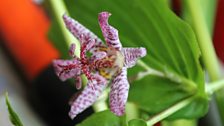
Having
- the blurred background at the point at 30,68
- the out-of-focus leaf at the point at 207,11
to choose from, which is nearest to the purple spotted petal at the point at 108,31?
the out-of-focus leaf at the point at 207,11

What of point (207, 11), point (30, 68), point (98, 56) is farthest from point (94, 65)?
point (30, 68)

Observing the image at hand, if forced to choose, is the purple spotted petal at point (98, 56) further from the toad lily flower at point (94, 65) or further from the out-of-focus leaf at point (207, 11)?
the out-of-focus leaf at point (207, 11)

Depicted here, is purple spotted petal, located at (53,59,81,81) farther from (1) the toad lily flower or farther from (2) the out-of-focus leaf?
(2) the out-of-focus leaf

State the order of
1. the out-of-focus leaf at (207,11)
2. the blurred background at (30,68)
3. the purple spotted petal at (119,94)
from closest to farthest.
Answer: the purple spotted petal at (119,94) → the out-of-focus leaf at (207,11) → the blurred background at (30,68)

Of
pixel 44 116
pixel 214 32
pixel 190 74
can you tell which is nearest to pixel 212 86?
pixel 190 74

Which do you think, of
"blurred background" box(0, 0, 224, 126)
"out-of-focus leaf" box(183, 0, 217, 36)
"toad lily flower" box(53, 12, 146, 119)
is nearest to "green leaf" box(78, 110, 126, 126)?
"toad lily flower" box(53, 12, 146, 119)
